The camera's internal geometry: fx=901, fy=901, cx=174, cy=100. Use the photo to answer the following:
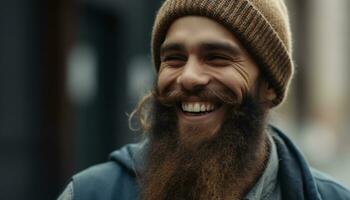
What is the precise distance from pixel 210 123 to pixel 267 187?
369mm

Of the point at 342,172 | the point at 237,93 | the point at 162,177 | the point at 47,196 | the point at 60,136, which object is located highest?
the point at 237,93

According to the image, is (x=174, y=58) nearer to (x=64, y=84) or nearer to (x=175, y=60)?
(x=175, y=60)

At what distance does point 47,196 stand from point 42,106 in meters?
0.78

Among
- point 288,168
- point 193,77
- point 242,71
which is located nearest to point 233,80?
point 242,71

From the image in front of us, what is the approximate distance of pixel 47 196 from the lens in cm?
766

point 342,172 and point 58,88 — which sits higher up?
point 58,88

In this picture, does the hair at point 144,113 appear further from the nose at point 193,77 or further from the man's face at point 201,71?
the nose at point 193,77

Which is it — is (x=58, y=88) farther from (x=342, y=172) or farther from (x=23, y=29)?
(x=342, y=172)

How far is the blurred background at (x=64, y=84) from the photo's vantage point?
7.08m

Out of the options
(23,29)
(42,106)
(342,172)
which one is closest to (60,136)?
A: (42,106)

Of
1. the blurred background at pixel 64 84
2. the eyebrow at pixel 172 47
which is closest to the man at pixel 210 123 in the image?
the eyebrow at pixel 172 47

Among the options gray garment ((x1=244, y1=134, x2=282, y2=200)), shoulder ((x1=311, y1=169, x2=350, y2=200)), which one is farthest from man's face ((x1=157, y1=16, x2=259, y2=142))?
shoulder ((x1=311, y1=169, x2=350, y2=200))

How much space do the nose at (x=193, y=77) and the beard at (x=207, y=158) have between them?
5cm

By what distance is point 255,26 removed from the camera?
3.91 meters
